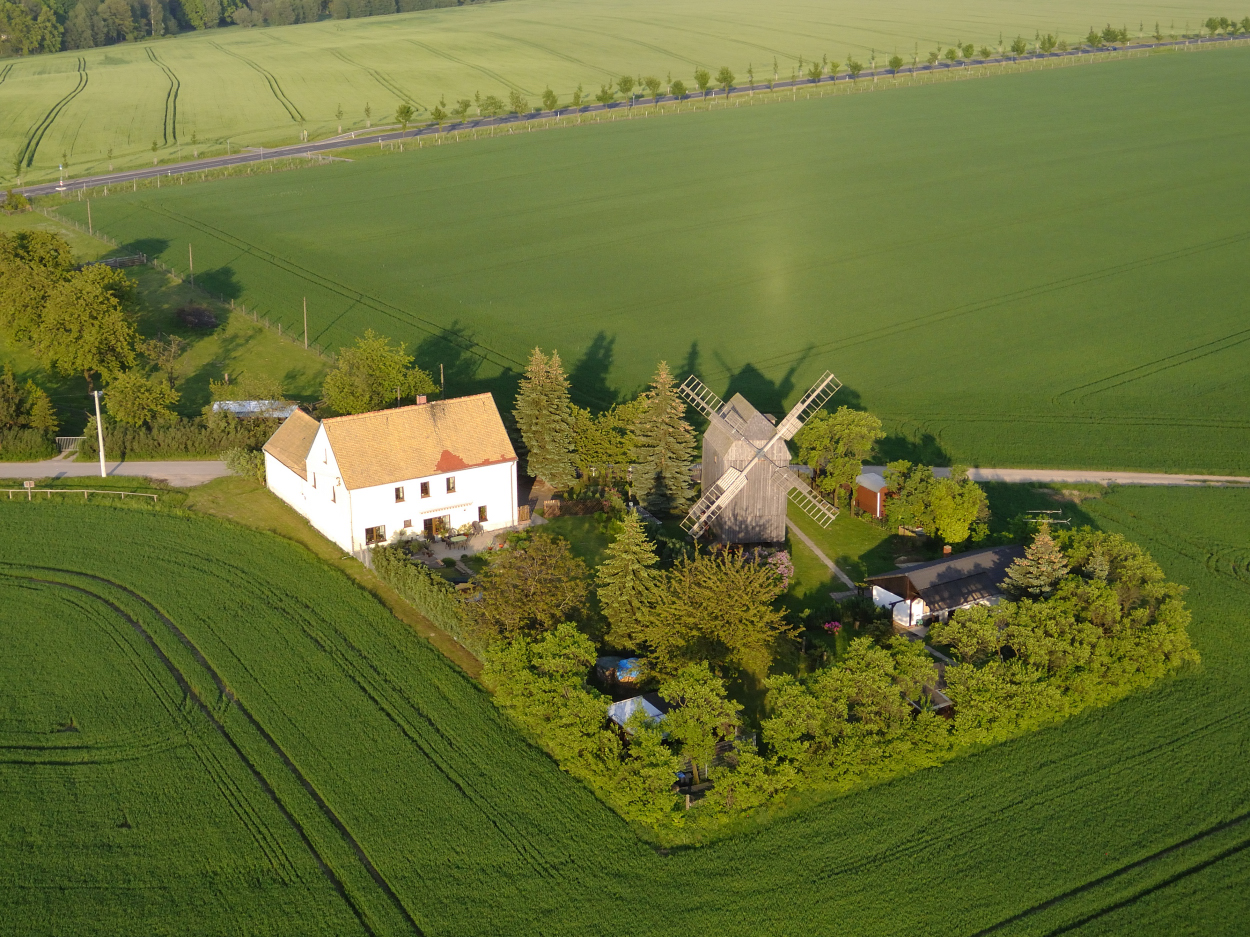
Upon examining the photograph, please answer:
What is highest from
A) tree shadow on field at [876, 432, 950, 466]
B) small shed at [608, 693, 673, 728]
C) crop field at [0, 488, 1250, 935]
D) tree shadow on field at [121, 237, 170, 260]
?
tree shadow on field at [121, 237, 170, 260]

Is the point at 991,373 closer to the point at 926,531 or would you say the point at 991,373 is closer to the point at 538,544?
the point at 926,531

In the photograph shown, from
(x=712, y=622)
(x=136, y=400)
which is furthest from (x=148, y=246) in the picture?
(x=712, y=622)


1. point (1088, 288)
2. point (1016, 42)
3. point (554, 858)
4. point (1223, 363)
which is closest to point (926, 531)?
point (554, 858)

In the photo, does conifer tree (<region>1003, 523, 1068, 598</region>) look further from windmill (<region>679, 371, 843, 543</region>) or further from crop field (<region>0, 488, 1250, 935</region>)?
windmill (<region>679, 371, 843, 543</region>)

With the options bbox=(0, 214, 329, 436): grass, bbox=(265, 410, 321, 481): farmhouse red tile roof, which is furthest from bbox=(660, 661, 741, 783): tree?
bbox=(0, 214, 329, 436): grass

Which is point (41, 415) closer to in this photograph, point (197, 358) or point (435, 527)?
point (197, 358)

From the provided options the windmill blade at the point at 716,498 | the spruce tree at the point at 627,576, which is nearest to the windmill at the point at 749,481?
the windmill blade at the point at 716,498
